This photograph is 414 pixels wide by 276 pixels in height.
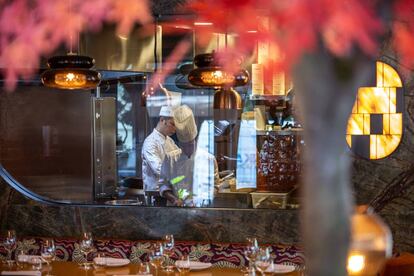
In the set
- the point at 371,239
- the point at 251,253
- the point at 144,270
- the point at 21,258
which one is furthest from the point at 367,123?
the point at 371,239

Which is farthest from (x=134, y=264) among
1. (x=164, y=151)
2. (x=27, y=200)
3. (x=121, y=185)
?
(x=121, y=185)

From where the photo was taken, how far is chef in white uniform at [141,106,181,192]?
25.1ft

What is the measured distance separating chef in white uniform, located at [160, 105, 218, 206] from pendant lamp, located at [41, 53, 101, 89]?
2.87 meters

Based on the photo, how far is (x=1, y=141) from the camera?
366 inches

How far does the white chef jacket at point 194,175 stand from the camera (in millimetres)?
7414

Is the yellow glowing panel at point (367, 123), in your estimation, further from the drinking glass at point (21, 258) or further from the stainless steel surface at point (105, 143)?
the stainless steel surface at point (105, 143)

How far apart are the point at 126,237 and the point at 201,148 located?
1825mm

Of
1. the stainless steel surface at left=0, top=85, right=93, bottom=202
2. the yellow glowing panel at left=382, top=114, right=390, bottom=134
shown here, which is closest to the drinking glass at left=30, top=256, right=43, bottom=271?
the yellow glowing panel at left=382, top=114, right=390, bottom=134

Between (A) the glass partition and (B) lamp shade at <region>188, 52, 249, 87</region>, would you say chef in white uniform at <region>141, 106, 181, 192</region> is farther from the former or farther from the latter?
(B) lamp shade at <region>188, 52, 249, 87</region>

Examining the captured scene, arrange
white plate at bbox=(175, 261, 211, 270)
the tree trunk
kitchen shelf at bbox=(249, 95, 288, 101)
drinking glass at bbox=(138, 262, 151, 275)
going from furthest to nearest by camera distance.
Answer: kitchen shelf at bbox=(249, 95, 288, 101), white plate at bbox=(175, 261, 211, 270), drinking glass at bbox=(138, 262, 151, 275), the tree trunk

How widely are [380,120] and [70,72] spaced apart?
2499 millimetres

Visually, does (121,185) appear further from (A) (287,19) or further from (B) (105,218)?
(A) (287,19)

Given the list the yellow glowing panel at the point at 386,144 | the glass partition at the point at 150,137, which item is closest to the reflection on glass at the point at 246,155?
the glass partition at the point at 150,137

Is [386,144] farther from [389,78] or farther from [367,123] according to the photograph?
[389,78]
